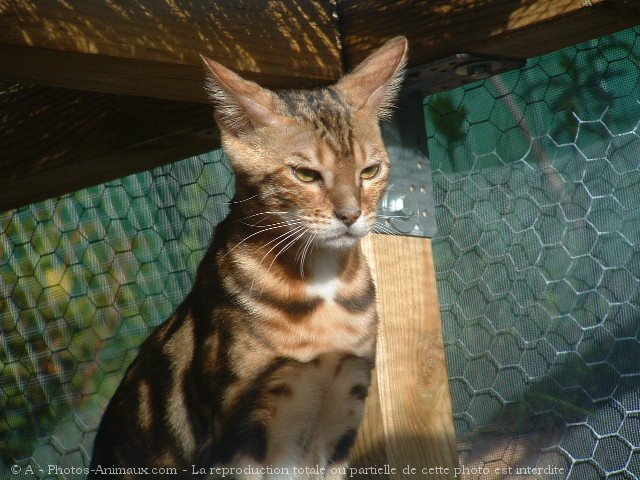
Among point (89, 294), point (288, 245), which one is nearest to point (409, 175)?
point (288, 245)

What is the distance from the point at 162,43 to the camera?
1.26 meters

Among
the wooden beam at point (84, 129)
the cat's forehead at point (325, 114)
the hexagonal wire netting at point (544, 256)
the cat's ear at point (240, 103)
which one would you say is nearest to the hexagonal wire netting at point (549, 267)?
the hexagonal wire netting at point (544, 256)

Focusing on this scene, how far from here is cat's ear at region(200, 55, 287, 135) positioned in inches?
52.7

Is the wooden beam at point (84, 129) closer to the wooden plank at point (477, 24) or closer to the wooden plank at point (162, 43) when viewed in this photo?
the wooden plank at point (162, 43)

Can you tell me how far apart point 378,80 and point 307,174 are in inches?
8.1

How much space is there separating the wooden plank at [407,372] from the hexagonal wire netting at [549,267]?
6 centimetres

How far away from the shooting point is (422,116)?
64.7 inches

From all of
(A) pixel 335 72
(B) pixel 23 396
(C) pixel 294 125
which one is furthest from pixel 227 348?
(B) pixel 23 396

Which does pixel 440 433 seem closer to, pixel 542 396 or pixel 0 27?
pixel 542 396

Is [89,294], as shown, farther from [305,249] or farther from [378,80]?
[378,80]

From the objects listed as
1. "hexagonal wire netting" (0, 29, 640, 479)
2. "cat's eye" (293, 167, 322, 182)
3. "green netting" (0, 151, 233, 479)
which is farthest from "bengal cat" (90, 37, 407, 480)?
"green netting" (0, 151, 233, 479)

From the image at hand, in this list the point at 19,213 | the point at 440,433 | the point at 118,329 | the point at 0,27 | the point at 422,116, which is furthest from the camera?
the point at 19,213

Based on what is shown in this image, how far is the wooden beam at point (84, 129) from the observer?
163cm

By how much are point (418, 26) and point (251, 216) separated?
0.42 metres
